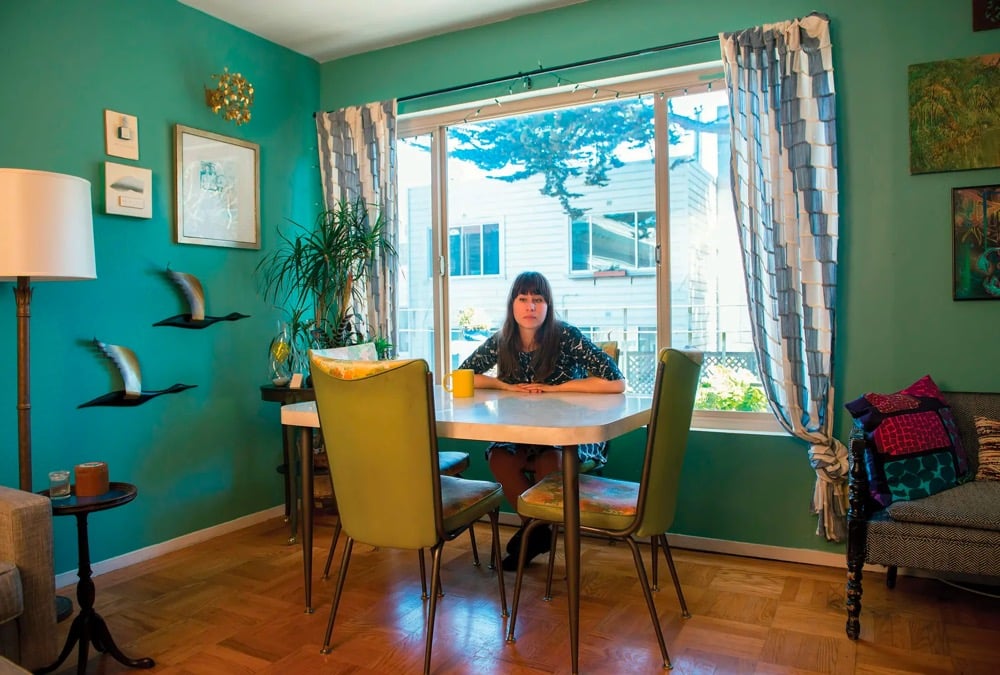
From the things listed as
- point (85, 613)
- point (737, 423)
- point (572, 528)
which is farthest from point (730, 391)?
point (85, 613)

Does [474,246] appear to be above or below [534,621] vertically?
above

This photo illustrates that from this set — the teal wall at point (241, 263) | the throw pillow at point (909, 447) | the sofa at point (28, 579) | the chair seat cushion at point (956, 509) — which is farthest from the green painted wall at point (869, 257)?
the sofa at point (28, 579)

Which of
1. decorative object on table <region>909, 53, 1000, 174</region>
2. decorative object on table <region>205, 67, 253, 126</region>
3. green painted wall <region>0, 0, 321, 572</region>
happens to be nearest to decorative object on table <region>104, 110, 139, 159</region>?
green painted wall <region>0, 0, 321, 572</region>

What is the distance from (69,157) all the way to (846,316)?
10.6 ft

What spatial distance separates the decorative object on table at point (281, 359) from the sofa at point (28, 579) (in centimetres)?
160

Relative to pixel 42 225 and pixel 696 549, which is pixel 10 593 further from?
pixel 696 549

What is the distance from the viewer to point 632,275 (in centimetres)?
371

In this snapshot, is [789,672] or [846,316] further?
[846,316]

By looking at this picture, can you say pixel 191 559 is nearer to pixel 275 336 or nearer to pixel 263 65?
pixel 275 336

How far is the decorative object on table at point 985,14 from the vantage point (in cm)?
263

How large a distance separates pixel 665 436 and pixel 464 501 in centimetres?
67

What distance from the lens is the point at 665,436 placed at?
6.92ft

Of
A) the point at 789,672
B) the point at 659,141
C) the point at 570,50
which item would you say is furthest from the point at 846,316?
the point at 570,50

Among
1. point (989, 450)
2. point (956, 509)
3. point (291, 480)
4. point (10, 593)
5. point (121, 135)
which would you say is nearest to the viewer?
point (10, 593)
